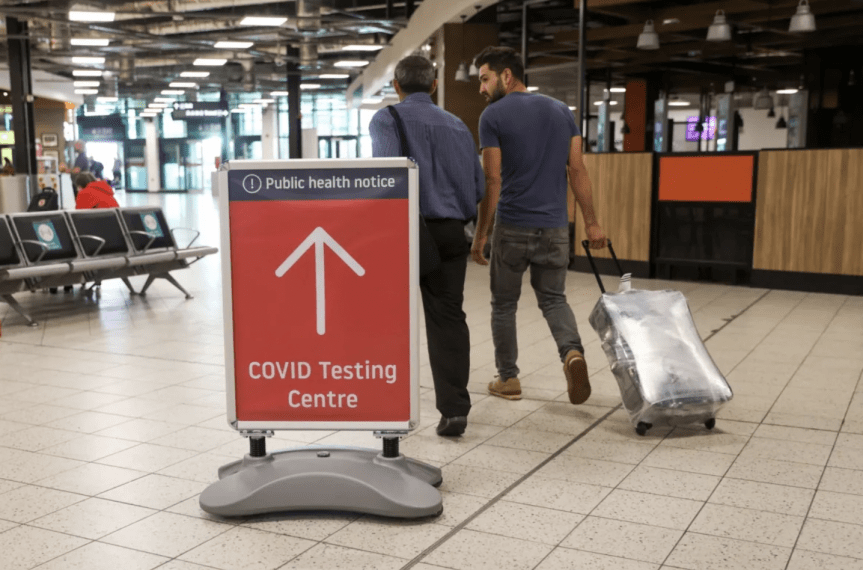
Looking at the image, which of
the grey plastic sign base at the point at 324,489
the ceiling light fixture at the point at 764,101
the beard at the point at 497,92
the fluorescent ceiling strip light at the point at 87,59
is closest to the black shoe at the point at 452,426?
the grey plastic sign base at the point at 324,489

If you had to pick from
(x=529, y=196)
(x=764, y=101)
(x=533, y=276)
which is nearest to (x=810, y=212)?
(x=533, y=276)

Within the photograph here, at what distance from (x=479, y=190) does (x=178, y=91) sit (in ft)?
85.3

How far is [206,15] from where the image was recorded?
13.0 m

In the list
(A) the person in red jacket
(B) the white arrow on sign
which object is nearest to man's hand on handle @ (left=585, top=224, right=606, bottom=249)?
(B) the white arrow on sign

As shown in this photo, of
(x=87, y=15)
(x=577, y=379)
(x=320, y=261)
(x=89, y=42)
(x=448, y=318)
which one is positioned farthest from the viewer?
(x=89, y=42)

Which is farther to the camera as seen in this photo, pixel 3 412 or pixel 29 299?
pixel 29 299

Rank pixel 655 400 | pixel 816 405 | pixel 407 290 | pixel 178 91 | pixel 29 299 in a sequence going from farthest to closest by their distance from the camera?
pixel 178 91 < pixel 29 299 < pixel 816 405 < pixel 655 400 < pixel 407 290

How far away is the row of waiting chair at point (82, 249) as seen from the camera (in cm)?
669

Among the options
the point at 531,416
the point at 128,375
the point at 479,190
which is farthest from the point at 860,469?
the point at 128,375

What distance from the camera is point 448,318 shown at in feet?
11.6

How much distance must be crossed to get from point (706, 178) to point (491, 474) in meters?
6.22

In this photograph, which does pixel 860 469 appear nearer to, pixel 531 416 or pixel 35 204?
pixel 531 416

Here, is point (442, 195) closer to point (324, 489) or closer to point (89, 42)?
point (324, 489)

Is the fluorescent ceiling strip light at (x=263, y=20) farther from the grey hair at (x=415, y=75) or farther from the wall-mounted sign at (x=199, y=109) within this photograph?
the wall-mounted sign at (x=199, y=109)
